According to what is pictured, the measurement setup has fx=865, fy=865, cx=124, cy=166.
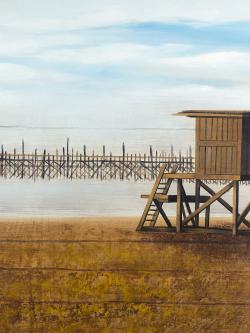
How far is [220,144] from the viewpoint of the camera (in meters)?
28.8

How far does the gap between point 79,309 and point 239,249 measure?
27.3 feet

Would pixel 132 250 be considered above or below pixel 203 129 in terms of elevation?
below

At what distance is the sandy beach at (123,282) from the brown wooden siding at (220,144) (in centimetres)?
253

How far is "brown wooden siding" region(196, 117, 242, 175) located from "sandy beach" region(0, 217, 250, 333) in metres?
2.53

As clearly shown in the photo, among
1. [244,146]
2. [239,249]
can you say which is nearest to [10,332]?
[239,249]

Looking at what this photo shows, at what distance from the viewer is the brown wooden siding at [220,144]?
28672 millimetres

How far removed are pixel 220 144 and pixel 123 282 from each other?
7.56 metres

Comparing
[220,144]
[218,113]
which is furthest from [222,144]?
[218,113]

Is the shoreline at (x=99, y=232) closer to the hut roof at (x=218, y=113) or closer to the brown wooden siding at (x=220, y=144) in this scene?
the brown wooden siding at (x=220, y=144)

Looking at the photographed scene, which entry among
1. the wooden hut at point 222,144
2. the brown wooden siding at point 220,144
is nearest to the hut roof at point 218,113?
the wooden hut at point 222,144

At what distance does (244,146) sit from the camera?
28703 millimetres

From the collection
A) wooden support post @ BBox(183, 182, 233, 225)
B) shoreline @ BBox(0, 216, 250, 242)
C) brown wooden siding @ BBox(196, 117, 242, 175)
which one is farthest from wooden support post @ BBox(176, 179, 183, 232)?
brown wooden siding @ BBox(196, 117, 242, 175)

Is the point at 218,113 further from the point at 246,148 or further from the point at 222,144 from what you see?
the point at 246,148

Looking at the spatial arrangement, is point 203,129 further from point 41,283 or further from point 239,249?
point 41,283
